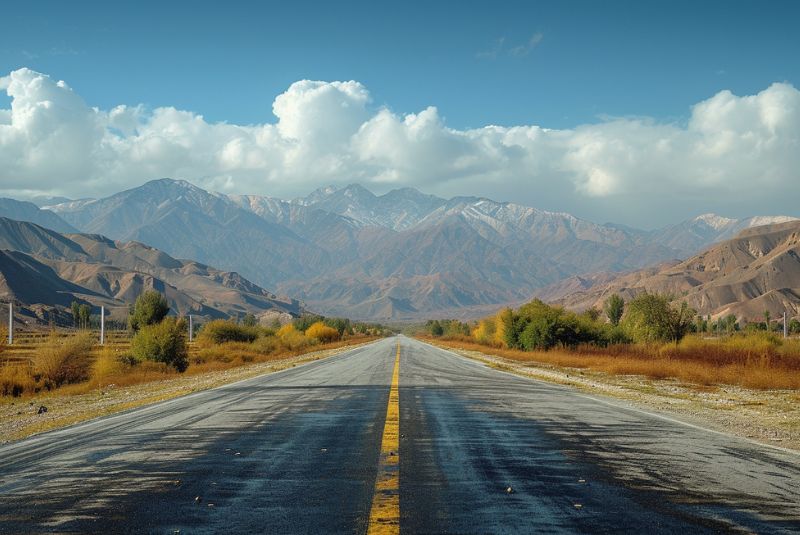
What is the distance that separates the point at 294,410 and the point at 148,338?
28218mm

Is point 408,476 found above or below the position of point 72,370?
above

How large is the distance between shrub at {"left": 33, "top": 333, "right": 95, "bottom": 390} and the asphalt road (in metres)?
19.4

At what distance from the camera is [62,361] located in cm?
2919

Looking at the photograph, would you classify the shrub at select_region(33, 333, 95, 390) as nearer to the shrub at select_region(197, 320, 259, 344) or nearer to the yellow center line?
the yellow center line

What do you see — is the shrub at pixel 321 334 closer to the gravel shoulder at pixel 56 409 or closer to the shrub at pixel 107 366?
the shrub at pixel 107 366

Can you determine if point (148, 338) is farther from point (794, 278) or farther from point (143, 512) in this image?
point (794, 278)

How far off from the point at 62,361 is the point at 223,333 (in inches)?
1656

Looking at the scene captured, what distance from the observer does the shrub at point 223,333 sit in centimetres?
6881

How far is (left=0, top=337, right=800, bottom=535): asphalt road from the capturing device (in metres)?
5.11

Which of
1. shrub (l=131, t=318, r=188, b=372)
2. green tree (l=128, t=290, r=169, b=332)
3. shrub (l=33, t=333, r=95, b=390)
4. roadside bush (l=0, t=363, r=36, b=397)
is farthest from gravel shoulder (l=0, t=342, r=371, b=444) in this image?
green tree (l=128, t=290, r=169, b=332)

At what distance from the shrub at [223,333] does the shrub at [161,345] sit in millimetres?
29579

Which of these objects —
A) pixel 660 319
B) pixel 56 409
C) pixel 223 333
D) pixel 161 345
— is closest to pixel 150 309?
pixel 223 333

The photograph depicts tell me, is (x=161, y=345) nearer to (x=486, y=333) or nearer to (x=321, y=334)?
(x=321, y=334)

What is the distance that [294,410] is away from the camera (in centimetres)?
1255
